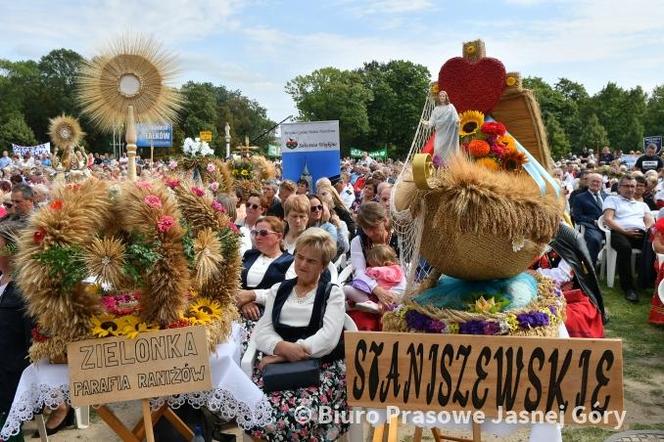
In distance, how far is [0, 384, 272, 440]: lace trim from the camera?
110 inches

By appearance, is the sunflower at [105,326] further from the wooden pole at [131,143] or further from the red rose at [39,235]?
the wooden pole at [131,143]

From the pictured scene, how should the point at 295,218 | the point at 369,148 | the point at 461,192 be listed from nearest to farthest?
the point at 461,192 → the point at 295,218 → the point at 369,148

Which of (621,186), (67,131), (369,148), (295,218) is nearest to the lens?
(295,218)

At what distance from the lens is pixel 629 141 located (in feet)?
169

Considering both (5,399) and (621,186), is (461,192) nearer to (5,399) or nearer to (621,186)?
(5,399)

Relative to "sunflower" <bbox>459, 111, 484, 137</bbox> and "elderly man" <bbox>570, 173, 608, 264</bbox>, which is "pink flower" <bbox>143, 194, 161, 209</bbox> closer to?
"sunflower" <bbox>459, 111, 484, 137</bbox>

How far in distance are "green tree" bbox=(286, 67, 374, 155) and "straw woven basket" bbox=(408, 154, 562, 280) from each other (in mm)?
44129

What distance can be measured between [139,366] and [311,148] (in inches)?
345

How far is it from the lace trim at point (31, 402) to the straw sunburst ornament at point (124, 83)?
75.7 inches

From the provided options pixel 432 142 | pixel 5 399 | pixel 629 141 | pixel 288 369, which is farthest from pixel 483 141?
pixel 629 141

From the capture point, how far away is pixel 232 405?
9.65 feet

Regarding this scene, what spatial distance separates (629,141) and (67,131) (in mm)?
51281

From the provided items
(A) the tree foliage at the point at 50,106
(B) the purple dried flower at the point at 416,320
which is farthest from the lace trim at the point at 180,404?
(A) the tree foliage at the point at 50,106

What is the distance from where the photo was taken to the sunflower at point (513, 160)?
112 inches
